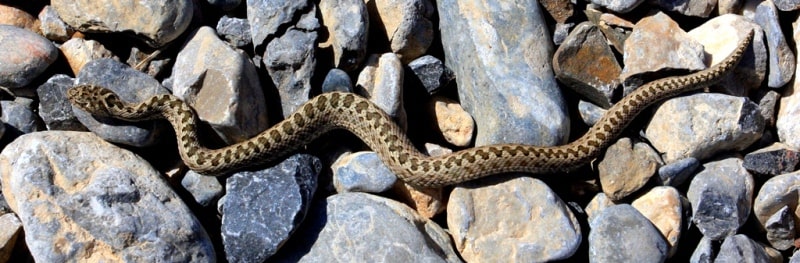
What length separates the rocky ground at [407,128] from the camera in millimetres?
6617

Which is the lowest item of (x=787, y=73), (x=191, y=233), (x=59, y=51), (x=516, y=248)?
(x=516, y=248)

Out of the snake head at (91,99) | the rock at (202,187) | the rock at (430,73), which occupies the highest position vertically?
the snake head at (91,99)

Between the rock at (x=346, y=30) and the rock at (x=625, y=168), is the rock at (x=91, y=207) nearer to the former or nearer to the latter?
the rock at (x=346, y=30)

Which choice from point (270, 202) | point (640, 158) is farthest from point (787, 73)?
point (270, 202)

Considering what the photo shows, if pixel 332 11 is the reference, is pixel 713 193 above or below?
below

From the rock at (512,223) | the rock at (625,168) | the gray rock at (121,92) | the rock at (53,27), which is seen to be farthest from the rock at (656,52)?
the rock at (53,27)

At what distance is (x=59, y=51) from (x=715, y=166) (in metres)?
6.76

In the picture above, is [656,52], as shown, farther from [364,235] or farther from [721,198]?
[364,235]

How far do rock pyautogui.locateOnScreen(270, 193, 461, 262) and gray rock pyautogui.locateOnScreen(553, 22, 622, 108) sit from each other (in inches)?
81.5

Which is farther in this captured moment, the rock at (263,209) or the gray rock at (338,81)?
the gray rock at (338,81)

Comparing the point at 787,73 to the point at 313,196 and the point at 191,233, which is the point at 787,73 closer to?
the point at 313,196

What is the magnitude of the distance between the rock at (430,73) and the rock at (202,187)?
2302 millimetres

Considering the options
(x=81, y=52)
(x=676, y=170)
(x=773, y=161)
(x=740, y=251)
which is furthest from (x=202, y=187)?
(x=773, y=161)

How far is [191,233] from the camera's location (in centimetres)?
639
